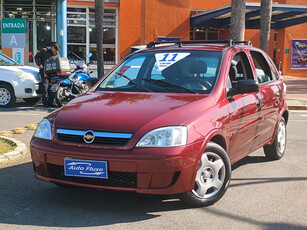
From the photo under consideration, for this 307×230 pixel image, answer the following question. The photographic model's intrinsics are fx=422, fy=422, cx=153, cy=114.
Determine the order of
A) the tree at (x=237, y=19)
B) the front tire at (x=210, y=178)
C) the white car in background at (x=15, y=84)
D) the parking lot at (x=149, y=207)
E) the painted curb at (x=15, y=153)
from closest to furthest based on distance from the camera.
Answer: the parking lot at (x=149, y=207)
the front tire at (x=210, y=178)
the painted curb at (x=15, y=153)
the white car in background at (x=15, y=84)
the tree at (x=237, y=19)

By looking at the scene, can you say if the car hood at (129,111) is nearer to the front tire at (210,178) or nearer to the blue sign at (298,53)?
the front tire at (210,178)

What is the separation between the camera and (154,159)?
3.67 meters

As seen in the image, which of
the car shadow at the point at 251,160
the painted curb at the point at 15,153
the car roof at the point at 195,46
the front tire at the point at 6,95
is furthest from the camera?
the front tire at the point at 6,95

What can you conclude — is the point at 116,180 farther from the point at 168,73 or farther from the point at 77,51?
the point at 77,51

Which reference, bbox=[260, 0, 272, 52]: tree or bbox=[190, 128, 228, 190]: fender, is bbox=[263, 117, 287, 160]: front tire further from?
bbox=[260, 0, 272, 52]: tree

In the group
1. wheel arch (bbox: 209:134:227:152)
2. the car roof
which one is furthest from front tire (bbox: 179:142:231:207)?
the car roof

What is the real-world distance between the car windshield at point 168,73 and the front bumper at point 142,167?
1.06 metres

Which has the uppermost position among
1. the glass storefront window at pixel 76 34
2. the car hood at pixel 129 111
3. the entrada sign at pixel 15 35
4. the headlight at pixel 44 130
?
the glass storefront window at pixel 76 34

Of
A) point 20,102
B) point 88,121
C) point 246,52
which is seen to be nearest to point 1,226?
point 88,121

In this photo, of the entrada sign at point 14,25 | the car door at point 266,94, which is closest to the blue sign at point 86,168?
the car door at point 266,94

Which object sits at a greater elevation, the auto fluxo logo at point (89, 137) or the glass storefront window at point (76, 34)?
the glass storefront window at point (76, 34)

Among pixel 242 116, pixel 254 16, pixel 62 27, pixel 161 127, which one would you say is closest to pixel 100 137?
pixel 161 127

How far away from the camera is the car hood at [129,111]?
3844 millimetres

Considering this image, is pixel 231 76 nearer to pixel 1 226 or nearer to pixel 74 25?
pixel 1 226
